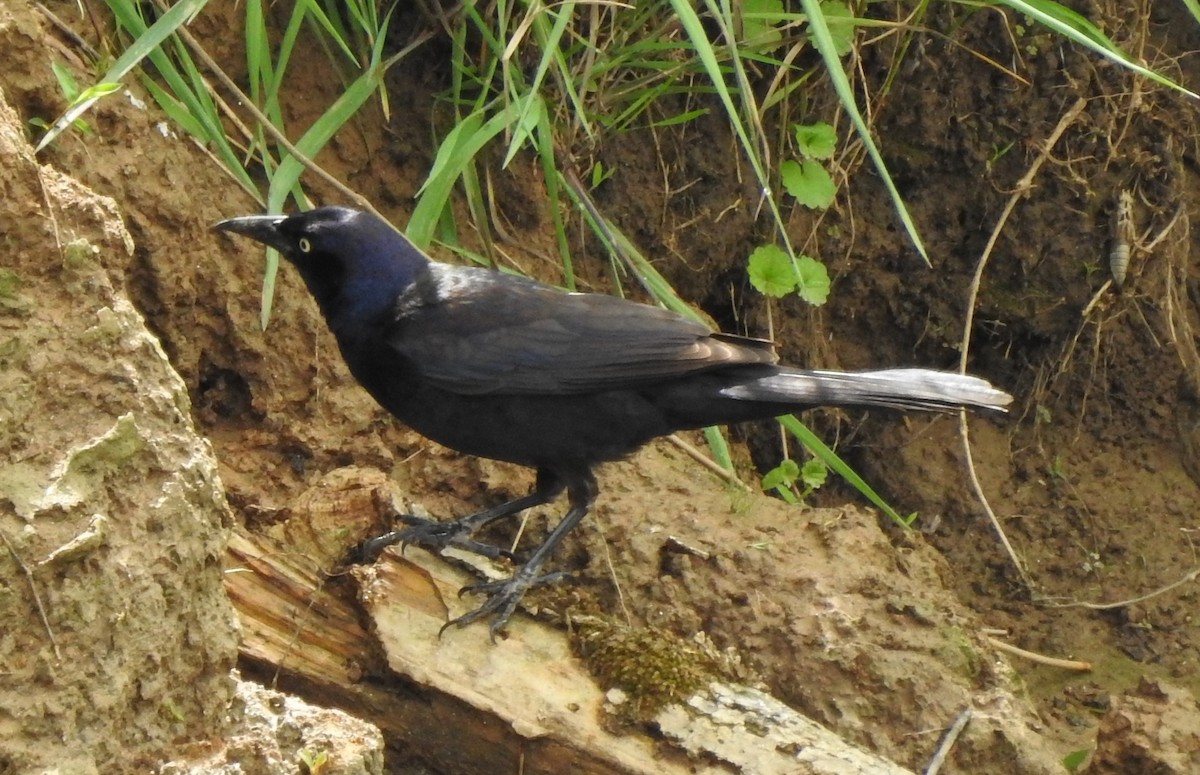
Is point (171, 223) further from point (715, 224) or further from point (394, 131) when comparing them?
point (715, 224)

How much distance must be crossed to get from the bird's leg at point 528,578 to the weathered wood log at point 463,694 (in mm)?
82

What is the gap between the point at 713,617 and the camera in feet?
13.4

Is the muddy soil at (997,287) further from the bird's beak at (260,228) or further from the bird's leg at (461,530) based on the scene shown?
the bird's beak at (260,228)

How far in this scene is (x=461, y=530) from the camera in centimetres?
391

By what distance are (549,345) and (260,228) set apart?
900 mm

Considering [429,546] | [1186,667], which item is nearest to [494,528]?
[429,546]

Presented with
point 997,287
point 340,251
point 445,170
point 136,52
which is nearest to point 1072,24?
point 997,287

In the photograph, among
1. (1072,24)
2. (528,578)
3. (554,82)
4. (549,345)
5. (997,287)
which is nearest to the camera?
(528,578)

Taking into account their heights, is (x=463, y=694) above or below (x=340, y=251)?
below

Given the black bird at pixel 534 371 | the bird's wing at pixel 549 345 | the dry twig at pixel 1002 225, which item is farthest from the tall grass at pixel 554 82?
the dry twig at pixel 1002 225

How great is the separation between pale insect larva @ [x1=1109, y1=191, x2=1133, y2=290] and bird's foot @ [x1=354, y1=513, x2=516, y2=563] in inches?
114

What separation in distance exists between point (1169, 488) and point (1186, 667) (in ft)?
2.83

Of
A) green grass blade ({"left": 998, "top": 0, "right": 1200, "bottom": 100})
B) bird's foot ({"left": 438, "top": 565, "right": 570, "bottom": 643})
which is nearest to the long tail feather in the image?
bird's foot ({"left": 438, "top": 565, "right": 570, "bottom": 643})

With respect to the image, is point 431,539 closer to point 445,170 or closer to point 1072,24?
Result: point 445,170
